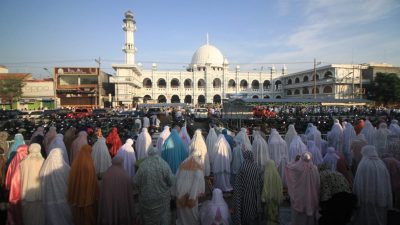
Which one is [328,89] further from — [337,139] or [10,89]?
[10,89]

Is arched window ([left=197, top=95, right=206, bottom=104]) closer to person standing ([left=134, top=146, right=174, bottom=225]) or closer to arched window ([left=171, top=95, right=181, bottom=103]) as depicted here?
arched window ([left=171, top=95, right=181, bottom=103])

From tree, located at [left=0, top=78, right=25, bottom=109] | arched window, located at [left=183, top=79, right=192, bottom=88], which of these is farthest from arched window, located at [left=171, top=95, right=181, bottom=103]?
tree, located at [left=0, top=78, right=25, bottom=109]

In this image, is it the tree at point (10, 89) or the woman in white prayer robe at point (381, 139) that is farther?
the tree at point (10, 89)

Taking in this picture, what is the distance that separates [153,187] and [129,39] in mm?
41200

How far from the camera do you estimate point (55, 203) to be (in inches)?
144

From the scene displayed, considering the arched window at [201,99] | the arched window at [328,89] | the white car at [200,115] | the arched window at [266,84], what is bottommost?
the white car at [200,115]

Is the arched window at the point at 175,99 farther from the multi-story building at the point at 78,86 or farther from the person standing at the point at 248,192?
the person standing at the point at 248,192

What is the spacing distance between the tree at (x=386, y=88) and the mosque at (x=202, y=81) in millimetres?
17173

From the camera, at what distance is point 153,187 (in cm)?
361

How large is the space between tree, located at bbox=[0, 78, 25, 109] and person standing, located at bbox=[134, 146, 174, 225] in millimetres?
34636

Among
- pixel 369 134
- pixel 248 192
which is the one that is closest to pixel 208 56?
pixel 369 134

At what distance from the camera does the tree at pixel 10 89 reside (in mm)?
30531

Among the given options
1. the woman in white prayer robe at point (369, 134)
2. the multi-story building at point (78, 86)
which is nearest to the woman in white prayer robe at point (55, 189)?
the woman in white prayer robe at point (369, 134)

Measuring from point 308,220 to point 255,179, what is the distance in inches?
39.2
